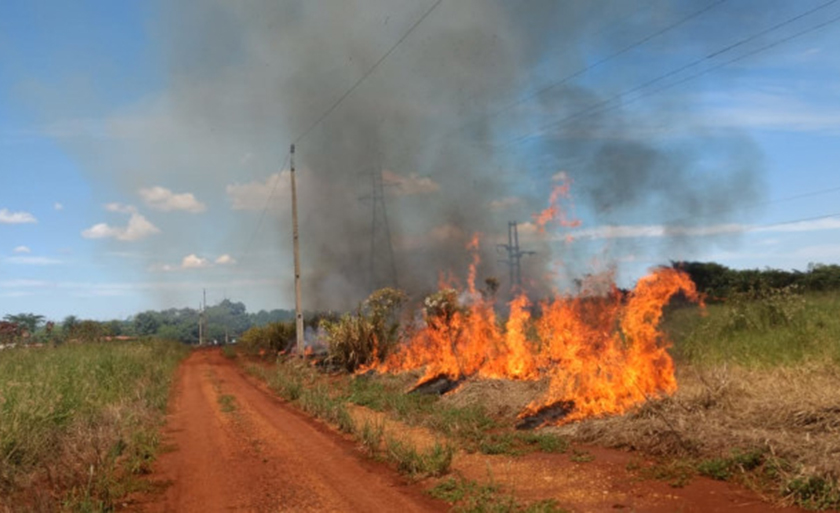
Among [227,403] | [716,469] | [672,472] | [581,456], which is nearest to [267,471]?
[581,456]

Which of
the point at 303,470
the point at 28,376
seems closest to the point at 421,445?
the point at 303,470

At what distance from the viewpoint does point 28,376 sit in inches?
476

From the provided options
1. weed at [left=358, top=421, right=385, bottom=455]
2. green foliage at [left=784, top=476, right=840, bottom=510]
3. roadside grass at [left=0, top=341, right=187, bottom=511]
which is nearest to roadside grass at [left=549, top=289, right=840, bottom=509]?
green foliage at [left=784, top=476, right=840, bottom=510]

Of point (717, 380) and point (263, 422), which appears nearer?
point (717, 380)

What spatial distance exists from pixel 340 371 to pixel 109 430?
14218 mm

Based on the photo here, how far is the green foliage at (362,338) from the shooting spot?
22266 millimetres

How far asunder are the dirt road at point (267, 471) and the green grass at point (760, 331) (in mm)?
8990

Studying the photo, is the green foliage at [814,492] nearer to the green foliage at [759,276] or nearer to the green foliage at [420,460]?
the green foliage at [420,460]

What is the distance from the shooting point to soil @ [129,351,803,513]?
641 centimetres

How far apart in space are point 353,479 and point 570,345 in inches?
246

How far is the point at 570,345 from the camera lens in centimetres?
1263

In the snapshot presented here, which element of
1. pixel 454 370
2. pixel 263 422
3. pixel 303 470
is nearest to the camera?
pixel 303 470

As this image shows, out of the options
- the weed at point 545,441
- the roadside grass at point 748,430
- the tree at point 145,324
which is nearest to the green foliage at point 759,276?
the roadside grass at point 748,430

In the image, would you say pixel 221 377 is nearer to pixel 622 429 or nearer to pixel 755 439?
pixel 622 429
